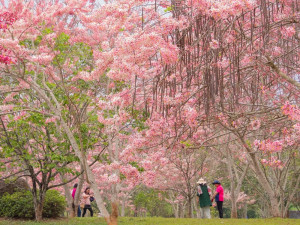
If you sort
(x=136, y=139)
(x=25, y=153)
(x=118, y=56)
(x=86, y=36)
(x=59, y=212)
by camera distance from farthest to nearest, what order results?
(x=59, y=212) < (x=86, y=36) < (x=25, y=153) < (x=136, y=139) < (x=118, y=56)

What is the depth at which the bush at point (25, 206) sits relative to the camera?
34.2 feet

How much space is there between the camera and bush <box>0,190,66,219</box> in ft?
34.2

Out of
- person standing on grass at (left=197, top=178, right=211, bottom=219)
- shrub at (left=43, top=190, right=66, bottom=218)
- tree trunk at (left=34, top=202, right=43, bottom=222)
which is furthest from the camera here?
shrub at (left=43, top=190, right=66, bottom=218)

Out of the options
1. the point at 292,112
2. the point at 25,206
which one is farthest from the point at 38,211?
the point at 292,112

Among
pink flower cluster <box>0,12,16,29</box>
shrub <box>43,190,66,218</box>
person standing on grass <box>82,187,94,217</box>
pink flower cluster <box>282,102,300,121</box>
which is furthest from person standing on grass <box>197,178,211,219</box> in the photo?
pink flower cluster <box>0,12,16,29</box>

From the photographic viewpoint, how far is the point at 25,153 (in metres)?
9.03

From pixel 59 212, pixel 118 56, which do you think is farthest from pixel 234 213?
pixel 118 56

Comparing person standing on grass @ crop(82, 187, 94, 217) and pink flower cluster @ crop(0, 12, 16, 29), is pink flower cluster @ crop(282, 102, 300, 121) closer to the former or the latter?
pink flower cluster @ crop(0, 12, 16, 29)

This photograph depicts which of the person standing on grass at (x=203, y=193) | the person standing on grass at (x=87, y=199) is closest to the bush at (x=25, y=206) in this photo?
the person standing on grass at (x=87, y=199)

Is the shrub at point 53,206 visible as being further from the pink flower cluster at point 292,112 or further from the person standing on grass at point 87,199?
the pink flower cluster at point 292,112

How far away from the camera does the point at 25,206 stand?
1047cm

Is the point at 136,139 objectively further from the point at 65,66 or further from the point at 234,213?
the point at 234,213

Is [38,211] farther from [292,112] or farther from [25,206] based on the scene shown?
[292,112]

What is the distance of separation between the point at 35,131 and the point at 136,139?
3.77m
